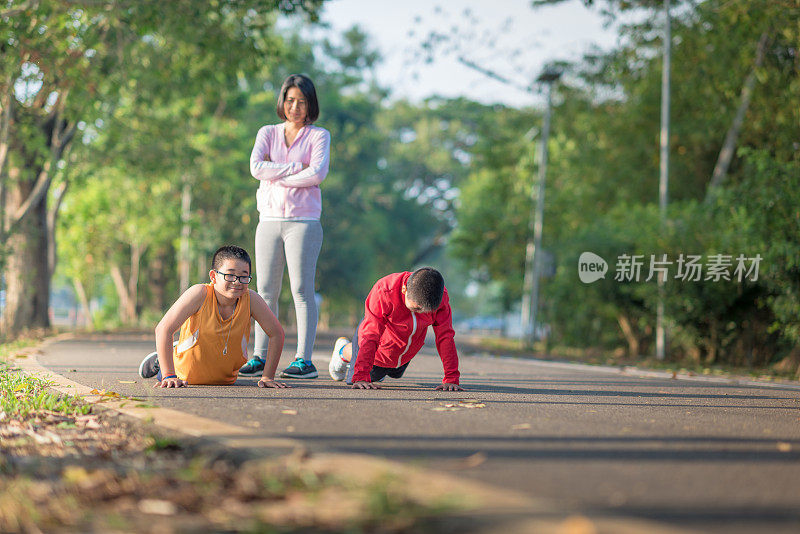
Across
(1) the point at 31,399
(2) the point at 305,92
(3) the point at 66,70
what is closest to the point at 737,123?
(3) the point at 66,70

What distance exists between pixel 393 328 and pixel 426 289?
1.91ft

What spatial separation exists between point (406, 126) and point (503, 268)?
30.3 metres

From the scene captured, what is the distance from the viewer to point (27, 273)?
747 inches

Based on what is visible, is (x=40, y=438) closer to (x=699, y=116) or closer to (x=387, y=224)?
(x=699, y=116)

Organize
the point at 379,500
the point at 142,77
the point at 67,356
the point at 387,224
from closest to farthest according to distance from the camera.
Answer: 1. the point at 379,500
2. the point at 67,356
3. the point at 142,77
4. the point at 387,224

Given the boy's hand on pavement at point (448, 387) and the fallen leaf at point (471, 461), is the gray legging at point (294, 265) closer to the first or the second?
the boy's hand on pavement at point (448, 387)

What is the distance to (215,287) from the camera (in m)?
6.77

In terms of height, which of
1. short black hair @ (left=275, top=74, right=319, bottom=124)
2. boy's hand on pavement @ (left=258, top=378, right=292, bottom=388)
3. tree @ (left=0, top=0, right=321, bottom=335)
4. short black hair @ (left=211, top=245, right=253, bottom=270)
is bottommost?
boy's hand on pavement @ (left=258, top=378, right=292, bottom=388)

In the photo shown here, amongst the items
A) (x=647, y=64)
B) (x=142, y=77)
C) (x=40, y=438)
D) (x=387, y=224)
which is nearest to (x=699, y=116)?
(x=647, y=64)

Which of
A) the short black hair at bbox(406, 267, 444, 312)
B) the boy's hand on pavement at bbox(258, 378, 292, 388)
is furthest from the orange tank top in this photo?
the short black hair at bbox(406, 267, 444, 312)

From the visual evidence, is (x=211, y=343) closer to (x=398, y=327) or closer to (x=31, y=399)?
(x=31, y=399)

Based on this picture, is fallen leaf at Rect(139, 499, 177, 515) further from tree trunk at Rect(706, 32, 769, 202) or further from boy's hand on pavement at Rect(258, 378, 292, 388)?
tree trunk at Rect(706, 32, 769, 202)

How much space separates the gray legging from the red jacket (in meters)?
1.13

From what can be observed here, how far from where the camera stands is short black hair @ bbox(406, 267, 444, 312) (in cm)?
662
